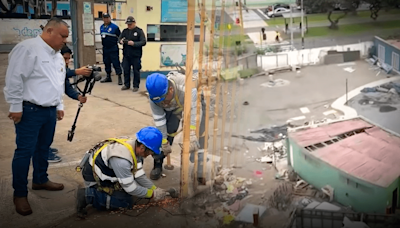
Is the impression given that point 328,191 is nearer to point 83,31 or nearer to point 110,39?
point 110,39

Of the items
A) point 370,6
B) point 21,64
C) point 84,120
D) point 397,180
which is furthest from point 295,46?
point 84,120

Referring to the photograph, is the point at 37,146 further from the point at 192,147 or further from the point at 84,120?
the point at 84,120

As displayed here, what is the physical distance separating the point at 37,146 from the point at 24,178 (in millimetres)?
A: 367

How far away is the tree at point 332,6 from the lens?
104 inches

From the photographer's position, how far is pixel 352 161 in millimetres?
2717

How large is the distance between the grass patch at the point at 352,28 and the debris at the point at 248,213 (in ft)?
3.64

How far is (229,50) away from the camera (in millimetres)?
3236

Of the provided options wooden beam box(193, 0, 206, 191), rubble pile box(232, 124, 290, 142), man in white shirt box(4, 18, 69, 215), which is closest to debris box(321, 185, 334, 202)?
rubble pile box(232, 124, 290, 142)

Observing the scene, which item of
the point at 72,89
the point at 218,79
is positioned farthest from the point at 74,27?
the point at 218,79

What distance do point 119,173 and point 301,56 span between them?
5.15ft

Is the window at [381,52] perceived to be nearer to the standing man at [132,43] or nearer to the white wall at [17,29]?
the standing man at [132,43]

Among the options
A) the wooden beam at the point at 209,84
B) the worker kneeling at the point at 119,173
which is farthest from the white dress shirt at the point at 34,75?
the wooden beam at the point at 209,84

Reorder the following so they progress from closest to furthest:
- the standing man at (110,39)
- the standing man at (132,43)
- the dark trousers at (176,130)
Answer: the dark trousers at (176,130) < the standing man at (132,43) < the standing man at (110,39)

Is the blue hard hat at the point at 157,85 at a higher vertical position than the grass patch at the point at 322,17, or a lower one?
lower
